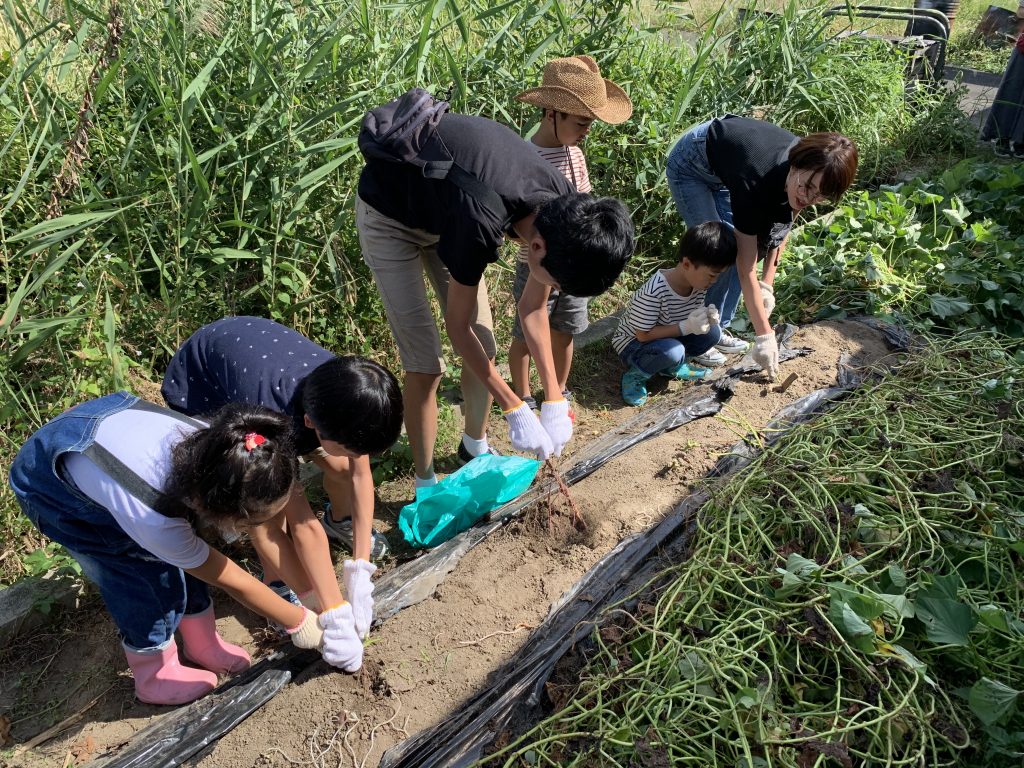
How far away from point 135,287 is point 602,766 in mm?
2320

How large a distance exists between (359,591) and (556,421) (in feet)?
2.80

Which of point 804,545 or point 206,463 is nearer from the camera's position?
point 206,463

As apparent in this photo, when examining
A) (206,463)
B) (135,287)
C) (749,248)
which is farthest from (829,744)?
(135,287)

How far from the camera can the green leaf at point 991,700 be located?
1621 millimetres

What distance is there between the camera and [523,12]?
3.60m

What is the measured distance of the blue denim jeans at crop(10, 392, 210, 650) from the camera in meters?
1.78

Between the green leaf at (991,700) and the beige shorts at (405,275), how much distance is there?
1.59m

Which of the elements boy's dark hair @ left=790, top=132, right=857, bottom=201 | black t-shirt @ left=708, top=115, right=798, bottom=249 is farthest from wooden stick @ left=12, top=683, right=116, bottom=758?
boy's dark hair @ left=790, top=132, right=857, bottom=201

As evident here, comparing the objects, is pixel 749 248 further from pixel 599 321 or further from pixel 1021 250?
pixel 1021 250

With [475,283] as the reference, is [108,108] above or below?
above

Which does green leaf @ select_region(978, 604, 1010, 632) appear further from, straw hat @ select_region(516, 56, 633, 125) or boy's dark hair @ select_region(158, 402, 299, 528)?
straw hat @ select_region(516, 56, 633, 125)

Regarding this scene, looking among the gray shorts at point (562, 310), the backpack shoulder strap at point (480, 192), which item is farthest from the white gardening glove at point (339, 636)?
the gray shorts at point (562, 310)

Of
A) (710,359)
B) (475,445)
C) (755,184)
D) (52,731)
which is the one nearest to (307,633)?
(52,731)

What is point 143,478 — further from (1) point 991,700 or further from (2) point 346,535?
(1) point 991,700
